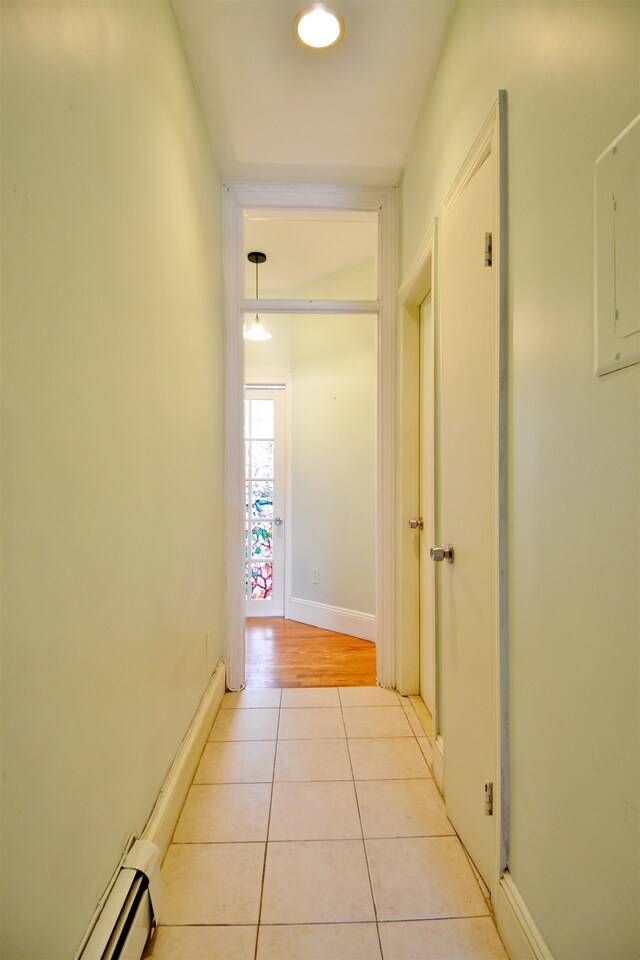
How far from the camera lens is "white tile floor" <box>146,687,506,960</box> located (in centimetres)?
109

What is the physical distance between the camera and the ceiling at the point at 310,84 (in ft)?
4.98

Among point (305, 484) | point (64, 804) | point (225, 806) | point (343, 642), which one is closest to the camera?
point (64, 804)

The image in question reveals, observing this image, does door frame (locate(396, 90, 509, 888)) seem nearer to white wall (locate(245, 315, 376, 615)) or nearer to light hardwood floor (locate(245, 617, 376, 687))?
light hardwood floor (locate(245, 617, 376, 687))

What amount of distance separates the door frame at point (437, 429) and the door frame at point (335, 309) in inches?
2.9

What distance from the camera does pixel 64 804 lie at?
0.80 m

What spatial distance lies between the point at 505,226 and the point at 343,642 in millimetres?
2811

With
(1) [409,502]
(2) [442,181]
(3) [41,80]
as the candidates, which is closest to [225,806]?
(1) [409,502]

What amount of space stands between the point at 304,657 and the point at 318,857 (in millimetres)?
1595

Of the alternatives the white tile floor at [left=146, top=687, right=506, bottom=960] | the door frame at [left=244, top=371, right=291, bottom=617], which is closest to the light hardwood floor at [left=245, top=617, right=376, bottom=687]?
the door frame at [left=244, top=371, right=291, bottom=617]

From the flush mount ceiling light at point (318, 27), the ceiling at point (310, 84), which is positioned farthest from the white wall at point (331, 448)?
the flush mount ceiling light at point (318, 27)

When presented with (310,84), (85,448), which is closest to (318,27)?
(310,84)

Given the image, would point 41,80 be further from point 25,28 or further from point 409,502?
point 409,502

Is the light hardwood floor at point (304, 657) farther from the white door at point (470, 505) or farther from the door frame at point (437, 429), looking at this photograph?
the white door at point (470, 505)

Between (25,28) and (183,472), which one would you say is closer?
(25,28)
